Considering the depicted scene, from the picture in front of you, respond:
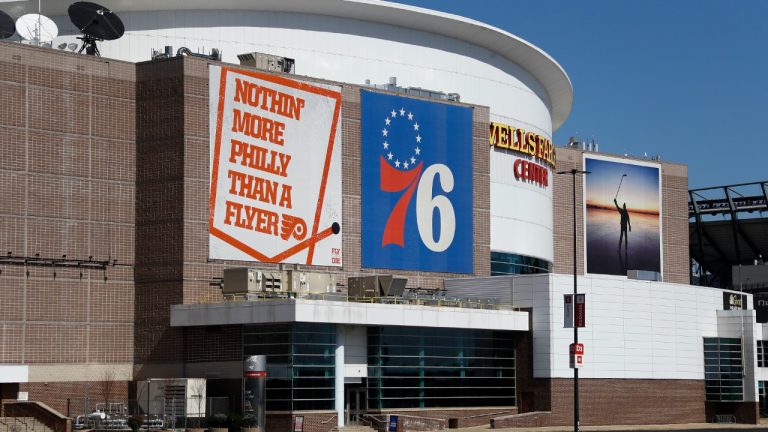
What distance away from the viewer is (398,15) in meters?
95.3

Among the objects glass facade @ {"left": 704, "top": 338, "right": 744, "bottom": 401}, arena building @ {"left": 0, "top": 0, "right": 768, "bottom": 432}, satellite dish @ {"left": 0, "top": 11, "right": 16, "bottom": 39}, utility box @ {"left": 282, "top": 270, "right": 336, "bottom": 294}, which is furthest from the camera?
glass facade @ {"left": 704, "top": 338, "right": 744, "bottom": 401}

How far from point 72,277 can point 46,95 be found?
1072 cm

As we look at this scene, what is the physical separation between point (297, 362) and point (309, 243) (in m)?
11.1

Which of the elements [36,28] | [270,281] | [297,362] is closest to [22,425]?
[297,362]

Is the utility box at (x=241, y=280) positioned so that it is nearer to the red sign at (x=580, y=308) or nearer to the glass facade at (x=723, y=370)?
the red sign at (x=580, y=308)

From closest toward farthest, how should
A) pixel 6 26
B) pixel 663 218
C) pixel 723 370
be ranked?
pixel 6 26, pixel 723 370, pixel 663 218

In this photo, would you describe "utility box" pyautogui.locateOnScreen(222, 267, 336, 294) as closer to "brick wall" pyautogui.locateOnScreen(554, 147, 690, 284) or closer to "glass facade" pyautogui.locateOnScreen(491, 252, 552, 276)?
"glass facade" pyautogui.locateOnScreen(491, 252, 552, 276)

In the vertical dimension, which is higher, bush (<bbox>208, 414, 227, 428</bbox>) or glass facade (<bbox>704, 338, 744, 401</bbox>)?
glass facade (<bbox>704, 338, 744, 401</bbox>)

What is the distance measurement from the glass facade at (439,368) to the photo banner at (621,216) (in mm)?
28046

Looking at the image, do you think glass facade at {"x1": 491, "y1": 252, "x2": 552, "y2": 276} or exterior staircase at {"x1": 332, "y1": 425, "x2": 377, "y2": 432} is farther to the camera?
glass facade at {"x1": 491, "y1": 252, "x2": 552, "y2": 276}

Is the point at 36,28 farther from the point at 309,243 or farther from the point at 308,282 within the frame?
the point at 308,282

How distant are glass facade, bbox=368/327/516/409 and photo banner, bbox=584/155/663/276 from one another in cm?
2805

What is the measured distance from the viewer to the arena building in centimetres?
7675

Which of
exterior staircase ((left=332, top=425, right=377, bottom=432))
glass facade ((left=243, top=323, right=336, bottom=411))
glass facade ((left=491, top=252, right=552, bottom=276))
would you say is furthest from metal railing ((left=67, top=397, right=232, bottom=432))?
glass facade ((left=491, top=252, right=552, bottom=276))
